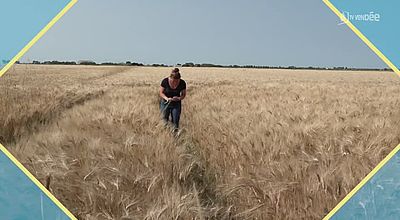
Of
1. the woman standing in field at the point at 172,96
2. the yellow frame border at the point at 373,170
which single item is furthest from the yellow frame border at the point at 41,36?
the woman standing in field at the point at 172,96

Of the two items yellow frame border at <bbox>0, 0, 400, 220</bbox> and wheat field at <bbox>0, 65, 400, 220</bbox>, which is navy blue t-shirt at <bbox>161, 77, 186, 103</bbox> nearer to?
wheat field at <bbox>0, 65, 400, 220</bbox>

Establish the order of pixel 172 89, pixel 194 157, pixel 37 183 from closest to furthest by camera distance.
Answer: pixel 37 183 → pixel 194 157 → pixel 172 89

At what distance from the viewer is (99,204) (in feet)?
8.48

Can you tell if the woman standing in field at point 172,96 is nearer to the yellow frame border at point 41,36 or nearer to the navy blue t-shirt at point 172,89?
the navy blue t-shirt at point 172,89

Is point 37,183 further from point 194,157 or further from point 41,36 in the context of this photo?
point 194,157

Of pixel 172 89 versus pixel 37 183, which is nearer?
pixel 37 183

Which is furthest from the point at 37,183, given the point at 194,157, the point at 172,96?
the point at 172,96

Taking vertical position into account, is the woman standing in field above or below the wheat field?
above

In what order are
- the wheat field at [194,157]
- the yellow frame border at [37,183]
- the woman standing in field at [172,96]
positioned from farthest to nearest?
the woman standing in field at [172,96] < the wheat field at [194,157] < the yellow frame border at [37,183]

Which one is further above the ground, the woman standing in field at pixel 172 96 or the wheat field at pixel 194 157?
the woman standing in field at pixel 172 96

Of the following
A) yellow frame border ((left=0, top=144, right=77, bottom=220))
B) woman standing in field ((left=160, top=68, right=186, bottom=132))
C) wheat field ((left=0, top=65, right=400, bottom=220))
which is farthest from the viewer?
woman standing in field ((left=160, top=68, right=186, bottom=132))

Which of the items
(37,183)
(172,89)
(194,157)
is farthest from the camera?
(172,89)

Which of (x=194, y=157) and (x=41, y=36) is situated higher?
(x=41, y=36)

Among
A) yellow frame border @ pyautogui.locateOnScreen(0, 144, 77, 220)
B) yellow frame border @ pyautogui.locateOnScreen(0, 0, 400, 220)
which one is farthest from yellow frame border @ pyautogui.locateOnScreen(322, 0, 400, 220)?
yellow frame border @ pyautogui.locateOnScreen(0, 144, 77, 220)
